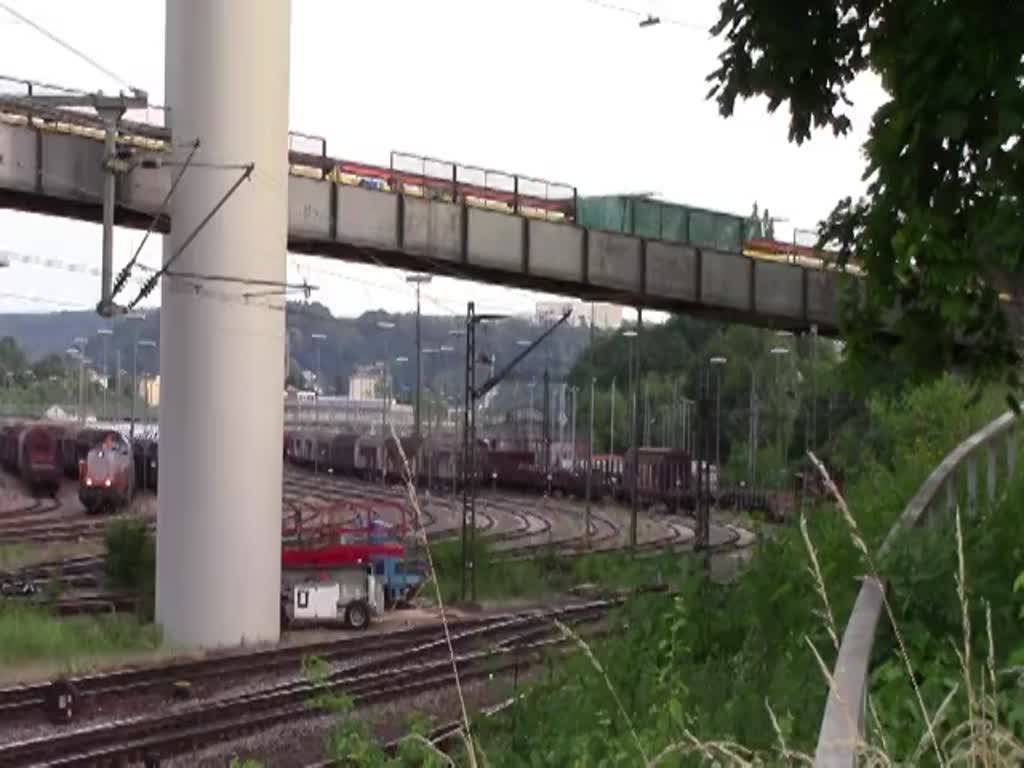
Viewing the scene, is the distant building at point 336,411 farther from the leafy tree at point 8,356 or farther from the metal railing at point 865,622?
the metal railing at point 865,622

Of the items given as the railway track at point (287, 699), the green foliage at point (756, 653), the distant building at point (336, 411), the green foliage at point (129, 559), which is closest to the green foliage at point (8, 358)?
the distant building at point (336, 411)

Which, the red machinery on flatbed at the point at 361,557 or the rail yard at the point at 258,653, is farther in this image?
the red machinery on flatbed at the point at 361,557

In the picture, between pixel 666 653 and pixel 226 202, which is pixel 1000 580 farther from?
pixel 226 202

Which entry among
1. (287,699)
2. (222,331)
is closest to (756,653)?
(287,699)

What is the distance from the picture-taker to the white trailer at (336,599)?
26344mm

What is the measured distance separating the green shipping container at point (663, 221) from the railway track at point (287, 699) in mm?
11677

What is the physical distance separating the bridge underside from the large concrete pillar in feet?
5.24

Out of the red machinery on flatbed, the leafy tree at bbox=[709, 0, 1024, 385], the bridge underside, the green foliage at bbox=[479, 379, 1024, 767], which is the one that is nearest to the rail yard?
the red machinery on flatbed

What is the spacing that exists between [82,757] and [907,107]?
10.3 m

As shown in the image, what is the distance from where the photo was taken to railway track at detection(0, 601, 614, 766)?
1503cm

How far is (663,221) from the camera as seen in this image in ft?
113

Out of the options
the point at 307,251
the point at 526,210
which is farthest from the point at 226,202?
the point at 526,210

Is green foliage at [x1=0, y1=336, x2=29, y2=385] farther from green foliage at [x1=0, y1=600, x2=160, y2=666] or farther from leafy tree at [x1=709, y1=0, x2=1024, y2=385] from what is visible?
leafy tree at [x1=709, y1=0, x2=1024, y2=385]

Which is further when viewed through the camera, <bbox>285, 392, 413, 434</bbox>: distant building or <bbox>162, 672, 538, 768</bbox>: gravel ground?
<bbox>285, 392, 413, 434</bbox>: distant building
